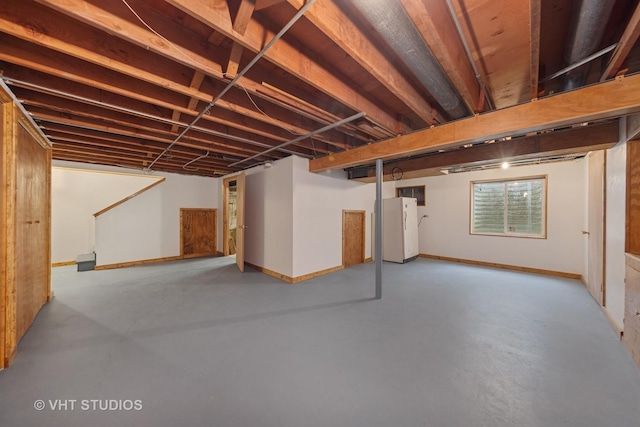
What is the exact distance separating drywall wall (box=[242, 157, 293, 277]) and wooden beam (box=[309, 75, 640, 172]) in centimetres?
206

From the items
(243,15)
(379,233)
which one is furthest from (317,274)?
(243,15)

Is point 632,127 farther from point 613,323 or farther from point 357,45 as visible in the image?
point 357,45

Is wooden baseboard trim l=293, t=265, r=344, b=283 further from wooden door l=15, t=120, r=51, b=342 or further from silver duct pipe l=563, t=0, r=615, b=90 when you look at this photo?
silver duct pipe l=563, t=0, r=615, b=90

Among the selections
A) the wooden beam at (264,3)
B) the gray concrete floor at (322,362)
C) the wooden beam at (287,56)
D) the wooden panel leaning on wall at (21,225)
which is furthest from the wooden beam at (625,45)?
the wooden panel leaning on wall at (21,225)

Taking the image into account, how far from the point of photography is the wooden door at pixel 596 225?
9.84 feet

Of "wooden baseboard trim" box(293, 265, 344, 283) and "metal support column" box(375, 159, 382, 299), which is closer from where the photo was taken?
"metal support column" box(375, 159, 382, 299)

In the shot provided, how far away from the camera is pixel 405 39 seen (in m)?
1.48

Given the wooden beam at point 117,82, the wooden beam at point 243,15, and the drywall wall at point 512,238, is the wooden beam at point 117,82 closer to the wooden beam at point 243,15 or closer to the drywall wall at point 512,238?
the wooden beam at point 243,15

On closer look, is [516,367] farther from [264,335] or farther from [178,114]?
[178,114]

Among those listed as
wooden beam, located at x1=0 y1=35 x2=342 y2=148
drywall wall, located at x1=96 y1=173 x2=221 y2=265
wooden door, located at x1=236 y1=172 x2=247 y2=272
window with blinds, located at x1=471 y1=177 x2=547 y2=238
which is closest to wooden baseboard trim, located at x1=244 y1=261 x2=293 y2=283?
wooden door, located at x1=236 y1=172 x2=247 y2=272

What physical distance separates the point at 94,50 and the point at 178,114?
103cm

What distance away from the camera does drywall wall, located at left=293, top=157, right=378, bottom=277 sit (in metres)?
4.32

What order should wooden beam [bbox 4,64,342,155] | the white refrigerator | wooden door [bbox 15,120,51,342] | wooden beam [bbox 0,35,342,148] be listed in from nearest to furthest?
wooden beam [bbox 0,35,342,148], wooden beam [bbox 4,64,342,155], wooden door [bbox 15,120,51,342], the white refrigerator

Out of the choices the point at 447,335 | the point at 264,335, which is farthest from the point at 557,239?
the point at 264,335
